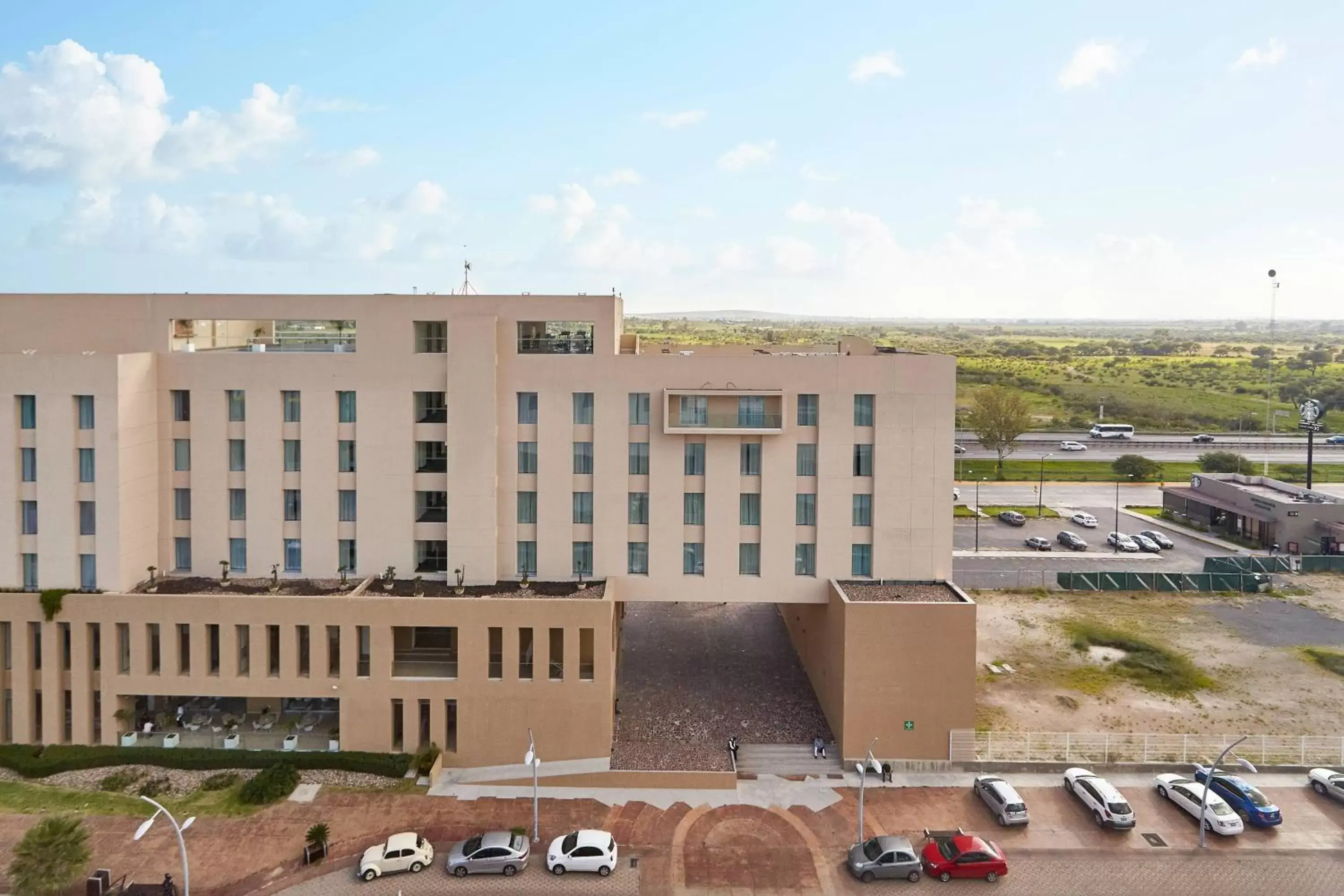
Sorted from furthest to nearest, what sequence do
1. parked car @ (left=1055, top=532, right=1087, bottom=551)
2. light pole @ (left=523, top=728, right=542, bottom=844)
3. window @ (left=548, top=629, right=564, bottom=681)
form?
parked car @ (left=1055, top=532, right=1087, bottom=551) < window @ (left=548, top=629, right=564, bottom=681) < light pole @ (left=523, top=728, right=542, bottom=844)

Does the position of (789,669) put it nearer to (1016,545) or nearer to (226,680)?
(226,680)

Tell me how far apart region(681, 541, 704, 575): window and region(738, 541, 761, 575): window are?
1.73 m

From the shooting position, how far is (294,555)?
3734cm

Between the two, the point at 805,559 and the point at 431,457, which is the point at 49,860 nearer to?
the point at 431,457

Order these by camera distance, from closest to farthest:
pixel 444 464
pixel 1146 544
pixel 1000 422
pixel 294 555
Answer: pixel 294 555, pixel 444 464, pixel 1146 544, pixel 1000 422

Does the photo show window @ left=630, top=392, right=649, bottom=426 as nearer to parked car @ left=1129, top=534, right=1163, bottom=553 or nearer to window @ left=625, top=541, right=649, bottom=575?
window @ left=625, top=541, right=649, bottom=575

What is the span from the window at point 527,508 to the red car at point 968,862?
21.2 metres

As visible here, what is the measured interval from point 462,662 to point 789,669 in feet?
58.4

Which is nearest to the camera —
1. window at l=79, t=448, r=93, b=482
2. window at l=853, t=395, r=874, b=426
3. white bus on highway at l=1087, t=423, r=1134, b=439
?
window at l=79, t=448, r=93, b=482

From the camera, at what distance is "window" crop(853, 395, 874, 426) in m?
36.6

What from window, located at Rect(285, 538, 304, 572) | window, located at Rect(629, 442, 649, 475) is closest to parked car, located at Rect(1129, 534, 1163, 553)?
window, located at Rect(629, 442, 649, 475)

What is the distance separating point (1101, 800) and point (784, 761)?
11759mm

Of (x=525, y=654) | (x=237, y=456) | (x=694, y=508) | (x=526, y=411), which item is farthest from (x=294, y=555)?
(x=694, y=508)

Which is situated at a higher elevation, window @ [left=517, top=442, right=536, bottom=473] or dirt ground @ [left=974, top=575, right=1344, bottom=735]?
window @ [left=517, top=442, right=536, bottom=473]
